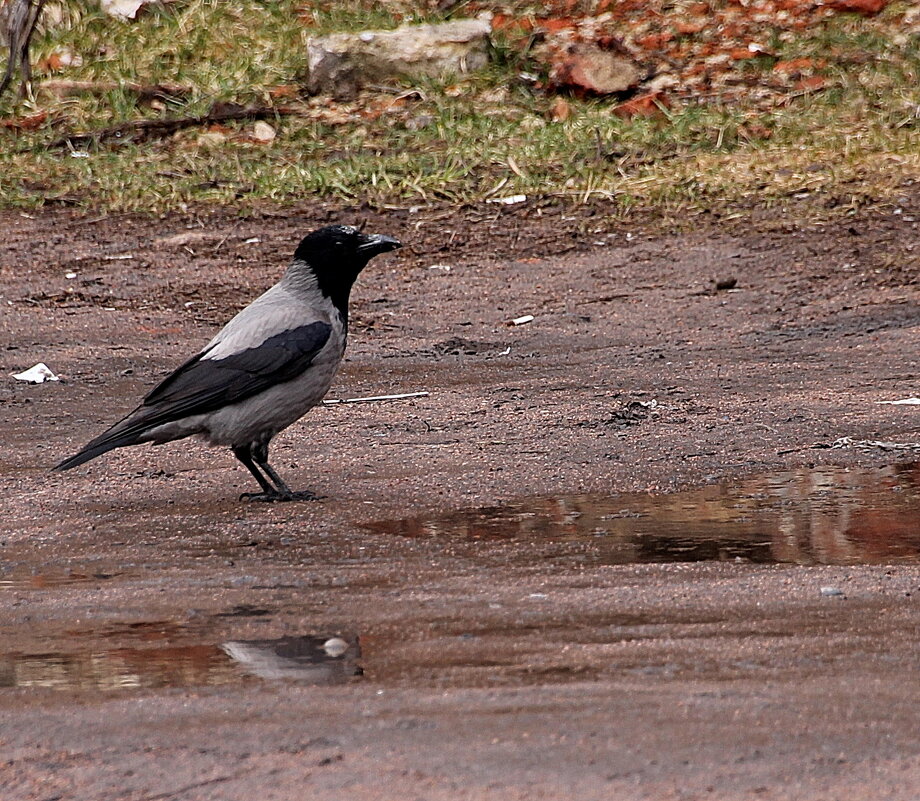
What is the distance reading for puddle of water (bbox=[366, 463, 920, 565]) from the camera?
484 cm

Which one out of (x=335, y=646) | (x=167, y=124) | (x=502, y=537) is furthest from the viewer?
(x=167, y=124)

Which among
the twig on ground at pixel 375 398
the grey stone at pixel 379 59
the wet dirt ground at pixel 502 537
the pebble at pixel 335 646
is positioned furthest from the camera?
the grey stone at pixel 379 59

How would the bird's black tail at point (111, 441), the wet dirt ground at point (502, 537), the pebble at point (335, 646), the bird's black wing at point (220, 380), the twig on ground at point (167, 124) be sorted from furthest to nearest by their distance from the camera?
the twig on ground at point (167, 124), the bird's black wing at point (220, 380), the bird's black tail at point (111, 441), the pebble at point (335, 646), the wet dirt ground at point (502, 537)

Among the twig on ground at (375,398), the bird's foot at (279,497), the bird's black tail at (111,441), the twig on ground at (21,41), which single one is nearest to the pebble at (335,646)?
the bird's foot at (279,497)

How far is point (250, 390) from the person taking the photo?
5980 millimetres

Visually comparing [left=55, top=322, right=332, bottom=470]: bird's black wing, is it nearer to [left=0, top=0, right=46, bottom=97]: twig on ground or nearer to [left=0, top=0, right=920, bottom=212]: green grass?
[left=0, top=0, right=920, bottom=212]: green grass

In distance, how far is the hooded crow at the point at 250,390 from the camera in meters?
5.90

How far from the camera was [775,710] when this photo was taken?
10.9 ft

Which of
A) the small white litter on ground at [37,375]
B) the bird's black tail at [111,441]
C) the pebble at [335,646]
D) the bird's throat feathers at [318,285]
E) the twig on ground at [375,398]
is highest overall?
the bird's throat feathers at [318,285]

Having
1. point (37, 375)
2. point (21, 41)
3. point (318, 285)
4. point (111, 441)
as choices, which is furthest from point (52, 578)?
point (21, 41)

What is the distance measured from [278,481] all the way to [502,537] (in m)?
1.15

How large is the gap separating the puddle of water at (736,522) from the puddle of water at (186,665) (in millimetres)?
1176

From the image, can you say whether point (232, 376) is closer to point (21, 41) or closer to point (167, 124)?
point (167, 124)

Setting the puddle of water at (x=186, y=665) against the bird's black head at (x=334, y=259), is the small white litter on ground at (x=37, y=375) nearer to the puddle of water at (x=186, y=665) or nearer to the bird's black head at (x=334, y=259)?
the bird's black head at (x=334, y=259)
